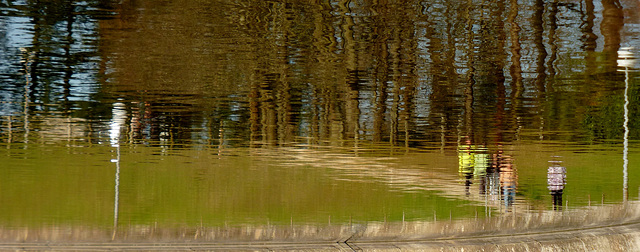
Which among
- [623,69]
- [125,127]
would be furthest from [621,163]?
[125,127]

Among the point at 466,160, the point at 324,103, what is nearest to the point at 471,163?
the point at 466,160

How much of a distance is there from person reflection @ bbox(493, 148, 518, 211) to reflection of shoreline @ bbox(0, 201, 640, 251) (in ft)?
0.42

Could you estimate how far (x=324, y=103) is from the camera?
0.98 meters

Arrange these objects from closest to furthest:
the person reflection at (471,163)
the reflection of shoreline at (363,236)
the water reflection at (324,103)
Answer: the reflection of shoreline at (363,236), the water reflection at (324,103), the person reflection at (471,163)

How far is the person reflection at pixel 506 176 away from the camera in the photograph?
0.89 meters

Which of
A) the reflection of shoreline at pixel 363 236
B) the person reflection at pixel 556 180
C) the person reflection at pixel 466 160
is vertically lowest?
the reflection of shoreline at pixel 363 236

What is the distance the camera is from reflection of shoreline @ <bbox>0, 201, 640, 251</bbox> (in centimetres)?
64

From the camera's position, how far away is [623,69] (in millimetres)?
910

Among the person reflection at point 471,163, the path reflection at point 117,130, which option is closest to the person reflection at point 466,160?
the person reflection at point 471,163

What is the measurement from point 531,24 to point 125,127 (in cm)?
82

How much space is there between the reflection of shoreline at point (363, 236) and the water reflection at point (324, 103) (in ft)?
0.20

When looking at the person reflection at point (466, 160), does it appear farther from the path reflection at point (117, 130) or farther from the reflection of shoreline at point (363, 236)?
the path reflection at point (117, 130)

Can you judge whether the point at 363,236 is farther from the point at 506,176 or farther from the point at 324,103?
the point at 506,176

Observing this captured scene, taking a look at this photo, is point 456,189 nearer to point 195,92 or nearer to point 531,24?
point 531,24
